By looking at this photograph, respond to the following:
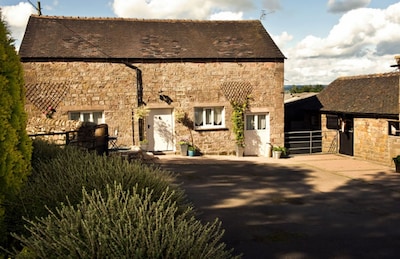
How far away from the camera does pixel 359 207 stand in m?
8.63

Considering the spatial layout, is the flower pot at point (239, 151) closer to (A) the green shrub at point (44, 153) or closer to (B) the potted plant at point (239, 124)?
(B) the potted plant at point (239, 124)

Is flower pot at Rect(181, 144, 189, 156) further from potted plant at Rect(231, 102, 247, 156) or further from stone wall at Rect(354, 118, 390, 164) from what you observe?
stone wall at Rect(354, 118, 390, 164)

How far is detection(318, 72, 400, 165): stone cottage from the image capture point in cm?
1549

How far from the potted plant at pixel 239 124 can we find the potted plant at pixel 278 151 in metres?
1.49

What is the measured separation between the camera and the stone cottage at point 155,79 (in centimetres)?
1555

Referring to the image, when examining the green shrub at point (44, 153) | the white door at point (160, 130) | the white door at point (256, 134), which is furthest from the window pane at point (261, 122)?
the green shrub at point (44, 153)

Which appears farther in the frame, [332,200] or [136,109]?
[136,109]

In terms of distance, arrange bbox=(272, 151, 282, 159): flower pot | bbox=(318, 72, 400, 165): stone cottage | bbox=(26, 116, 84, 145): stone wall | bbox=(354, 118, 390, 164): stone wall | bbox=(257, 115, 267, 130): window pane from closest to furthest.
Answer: bbox=(26, 116, 84, 145): stone wall → bbox=(318, 72, 400, 165): stone cottage → bbox=(354, 118, 390, 164): stone wall → bbox=(272, 151, 282, 159): flower pot → bbox=(257, 115, 267, 130): window pane

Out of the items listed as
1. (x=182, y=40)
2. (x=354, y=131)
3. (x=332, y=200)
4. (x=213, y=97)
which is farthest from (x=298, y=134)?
(x=332, y=200)

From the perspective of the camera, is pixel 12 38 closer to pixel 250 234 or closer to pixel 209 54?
pixel 250 234

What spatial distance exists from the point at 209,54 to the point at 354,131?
792 cm

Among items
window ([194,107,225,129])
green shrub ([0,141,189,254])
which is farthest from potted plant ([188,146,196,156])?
green shrub ([0,141,189,254])

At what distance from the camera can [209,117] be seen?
680 inches

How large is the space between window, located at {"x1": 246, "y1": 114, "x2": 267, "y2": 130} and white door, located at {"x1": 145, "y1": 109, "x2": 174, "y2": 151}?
3.79 metres
